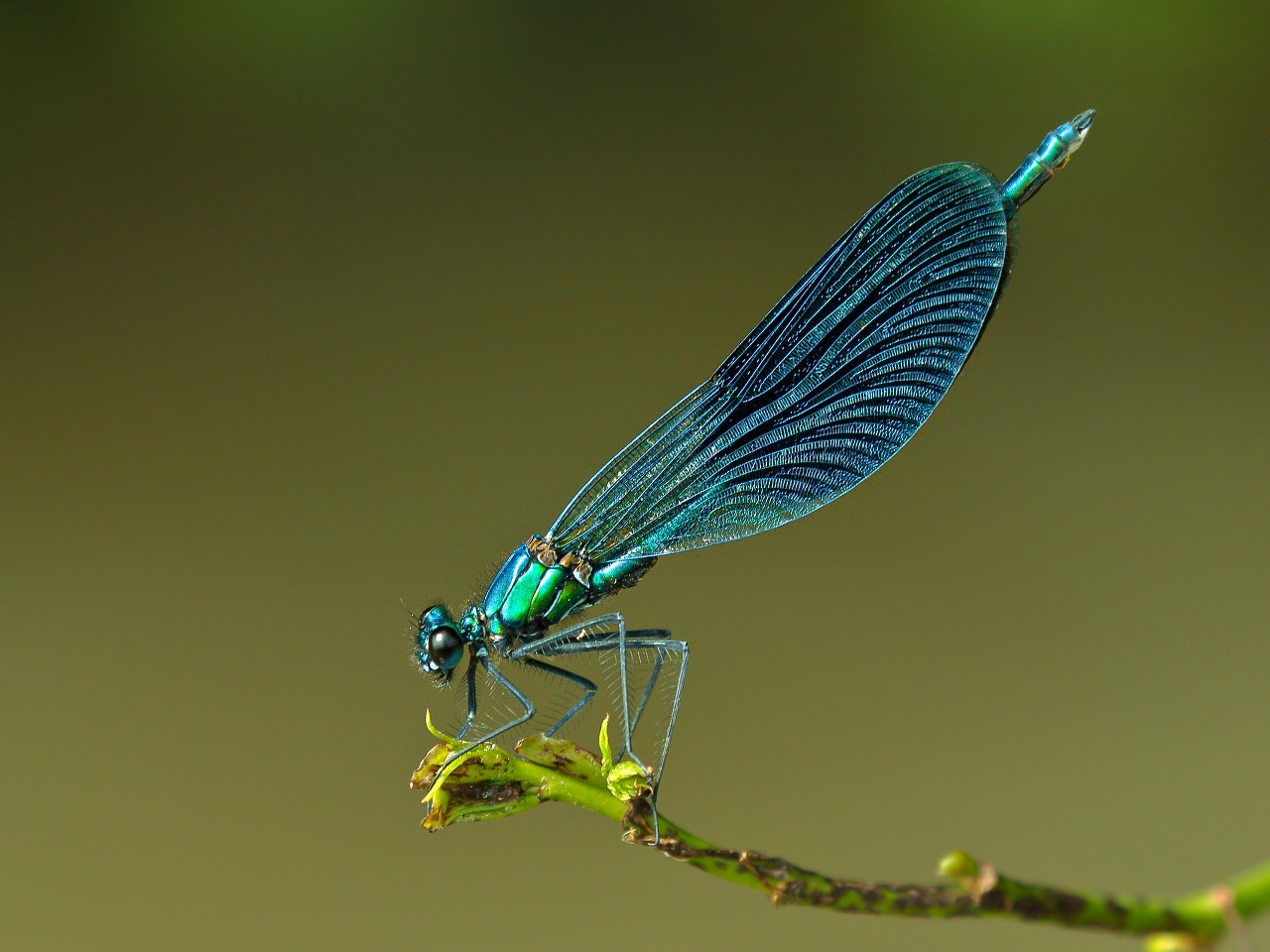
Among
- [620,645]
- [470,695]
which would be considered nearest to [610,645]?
[620,645]

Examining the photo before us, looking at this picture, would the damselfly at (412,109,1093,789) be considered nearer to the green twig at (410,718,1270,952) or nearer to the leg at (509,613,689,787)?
the leg at (509,613,689,787)

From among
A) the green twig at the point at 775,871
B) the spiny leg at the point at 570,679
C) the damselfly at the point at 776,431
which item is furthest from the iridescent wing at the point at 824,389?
the green twig at the point at 775,871

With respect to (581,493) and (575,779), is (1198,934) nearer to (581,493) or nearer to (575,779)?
(575,779)

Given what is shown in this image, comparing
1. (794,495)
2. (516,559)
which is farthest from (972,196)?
(516,559)

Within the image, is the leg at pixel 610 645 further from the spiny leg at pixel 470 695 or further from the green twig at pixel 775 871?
the green twig at pixel 775 871

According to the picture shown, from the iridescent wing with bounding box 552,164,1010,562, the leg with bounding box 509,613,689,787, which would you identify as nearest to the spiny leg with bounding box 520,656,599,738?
the leg with bounding box 509,613,689,787

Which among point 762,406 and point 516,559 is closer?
point 516,559
